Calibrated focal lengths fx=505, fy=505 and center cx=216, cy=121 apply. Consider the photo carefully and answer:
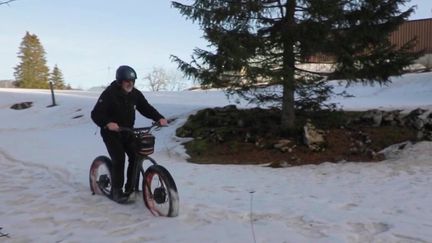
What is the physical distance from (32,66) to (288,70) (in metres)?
69.1

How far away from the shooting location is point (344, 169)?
32.7 ft

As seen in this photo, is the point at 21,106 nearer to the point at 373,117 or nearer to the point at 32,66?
the point at 373,117

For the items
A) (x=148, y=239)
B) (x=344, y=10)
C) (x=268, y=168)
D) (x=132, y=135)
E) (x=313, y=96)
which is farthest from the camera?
(x=313, y=96)

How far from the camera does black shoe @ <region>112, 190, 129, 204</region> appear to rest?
6670 mm

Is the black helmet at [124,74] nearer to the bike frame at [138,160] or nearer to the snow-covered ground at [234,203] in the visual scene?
the bike frame at [138,160]

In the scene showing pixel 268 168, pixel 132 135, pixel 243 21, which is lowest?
pixel 268 168

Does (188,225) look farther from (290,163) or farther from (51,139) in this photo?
(51,139)

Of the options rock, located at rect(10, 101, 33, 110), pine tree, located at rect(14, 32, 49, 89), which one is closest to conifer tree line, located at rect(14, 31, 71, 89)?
pine tree, located at rect(14, 32, 49, 89)

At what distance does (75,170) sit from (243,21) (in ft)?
→ 16.9

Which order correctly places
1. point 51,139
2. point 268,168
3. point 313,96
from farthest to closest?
point 51,139 < point 313,96 < point 268,168

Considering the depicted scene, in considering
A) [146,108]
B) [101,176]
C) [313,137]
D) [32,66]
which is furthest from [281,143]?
[32,66]

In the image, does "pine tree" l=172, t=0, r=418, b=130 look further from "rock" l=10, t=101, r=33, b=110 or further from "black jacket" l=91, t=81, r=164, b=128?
"rock" l=10, t=101, r=33, b=110

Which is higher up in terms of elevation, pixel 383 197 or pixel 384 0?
pixel 384 0

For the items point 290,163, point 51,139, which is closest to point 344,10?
point 290,163
